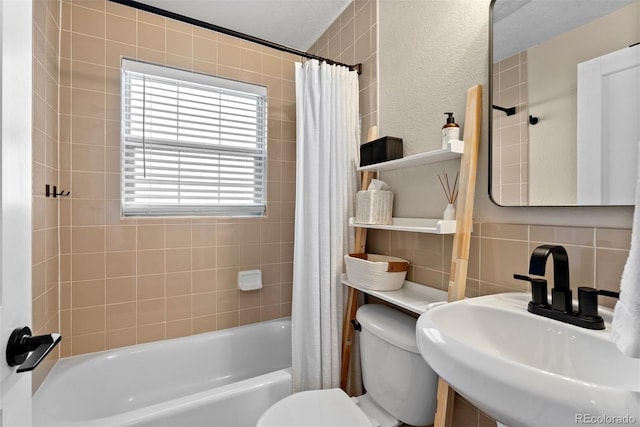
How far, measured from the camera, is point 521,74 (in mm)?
989

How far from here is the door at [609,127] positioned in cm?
77

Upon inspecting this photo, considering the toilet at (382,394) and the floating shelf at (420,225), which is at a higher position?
the floating shelf at (420,225)

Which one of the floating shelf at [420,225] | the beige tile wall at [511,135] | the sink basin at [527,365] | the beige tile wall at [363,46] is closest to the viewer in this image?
the sink basin at [527,365]

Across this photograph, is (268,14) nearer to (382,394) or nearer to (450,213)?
(450,213)

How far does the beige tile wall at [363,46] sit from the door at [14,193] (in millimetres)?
1445

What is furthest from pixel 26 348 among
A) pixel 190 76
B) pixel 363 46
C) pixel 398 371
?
pixel 363 46

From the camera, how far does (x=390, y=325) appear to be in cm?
126

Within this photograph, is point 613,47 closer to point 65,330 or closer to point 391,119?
point 391,119

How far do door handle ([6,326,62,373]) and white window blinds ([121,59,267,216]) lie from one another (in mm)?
1389

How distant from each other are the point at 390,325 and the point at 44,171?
1693 mm

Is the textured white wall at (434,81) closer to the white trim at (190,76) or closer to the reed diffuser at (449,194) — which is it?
the reed diffuser at (449,194)

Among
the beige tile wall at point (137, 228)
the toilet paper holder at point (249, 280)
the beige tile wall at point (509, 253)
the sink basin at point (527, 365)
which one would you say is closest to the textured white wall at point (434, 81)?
the beige tile wall at point (509, 253)

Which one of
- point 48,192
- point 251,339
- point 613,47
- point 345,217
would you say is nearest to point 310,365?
point 251,339

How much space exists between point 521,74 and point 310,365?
1.53 meters
